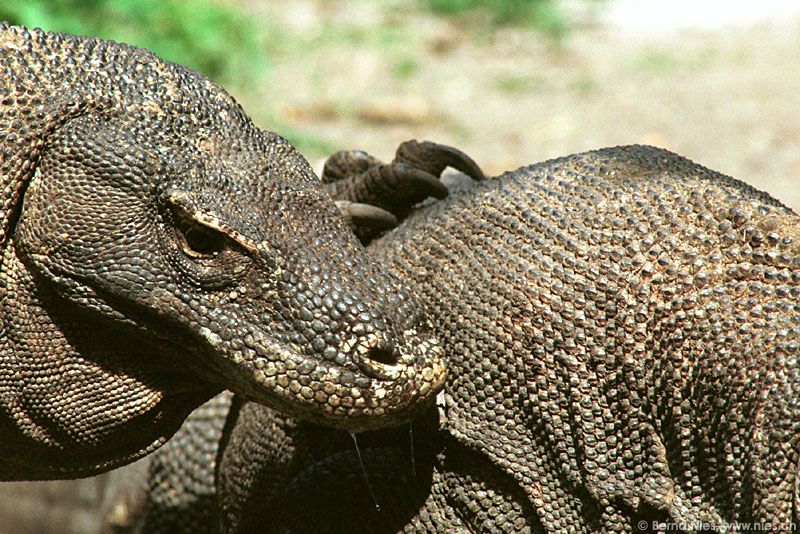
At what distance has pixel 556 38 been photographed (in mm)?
9820

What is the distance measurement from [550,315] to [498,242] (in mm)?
266

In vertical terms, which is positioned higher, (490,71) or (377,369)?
(490,71)

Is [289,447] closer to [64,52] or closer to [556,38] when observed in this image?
[64,52]

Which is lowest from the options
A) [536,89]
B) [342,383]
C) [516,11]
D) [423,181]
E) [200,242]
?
[342,383]

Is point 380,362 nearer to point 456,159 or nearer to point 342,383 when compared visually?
point 342,383

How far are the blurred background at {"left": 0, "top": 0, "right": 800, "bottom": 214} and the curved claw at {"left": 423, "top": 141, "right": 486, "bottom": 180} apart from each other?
3351 mm

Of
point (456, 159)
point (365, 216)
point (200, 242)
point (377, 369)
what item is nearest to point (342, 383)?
point (377, 369)

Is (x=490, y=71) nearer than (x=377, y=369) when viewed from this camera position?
No

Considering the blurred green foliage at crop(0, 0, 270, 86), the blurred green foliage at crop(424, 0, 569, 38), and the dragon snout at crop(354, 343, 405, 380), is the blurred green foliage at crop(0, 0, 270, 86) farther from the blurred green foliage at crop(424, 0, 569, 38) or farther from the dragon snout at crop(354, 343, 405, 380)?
the dragon snout at crop(354, 343, 405, 380)

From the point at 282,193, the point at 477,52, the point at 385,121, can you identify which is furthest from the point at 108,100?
the point at 477,52

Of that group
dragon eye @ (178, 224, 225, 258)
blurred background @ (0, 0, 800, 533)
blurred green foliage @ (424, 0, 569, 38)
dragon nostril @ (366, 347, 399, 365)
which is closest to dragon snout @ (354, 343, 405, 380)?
dragon nostril @ (366, 347, 399, 365)

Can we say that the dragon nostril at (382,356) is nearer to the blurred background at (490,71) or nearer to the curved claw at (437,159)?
the curved claw at (437,159)

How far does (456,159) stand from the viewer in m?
3.02

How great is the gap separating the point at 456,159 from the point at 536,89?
5.96 m
